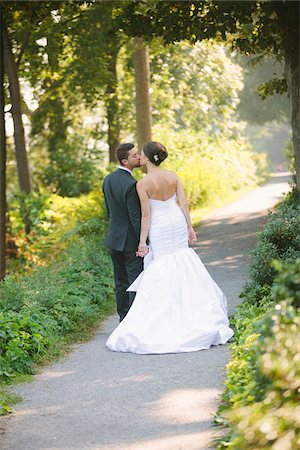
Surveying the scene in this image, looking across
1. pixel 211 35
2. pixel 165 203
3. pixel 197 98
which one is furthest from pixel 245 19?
pixel 197 98

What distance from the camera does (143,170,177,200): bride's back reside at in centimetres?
940

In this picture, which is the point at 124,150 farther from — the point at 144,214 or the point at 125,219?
the point at 144,214

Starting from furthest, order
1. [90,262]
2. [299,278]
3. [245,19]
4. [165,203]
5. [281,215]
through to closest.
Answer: [245,19] < [90,262] < [281,215] < [165,203] < [299,278]

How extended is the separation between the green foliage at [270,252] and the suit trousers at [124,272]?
1.29 m

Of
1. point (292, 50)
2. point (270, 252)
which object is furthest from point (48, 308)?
point (292, 50)

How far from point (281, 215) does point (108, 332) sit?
273 cm

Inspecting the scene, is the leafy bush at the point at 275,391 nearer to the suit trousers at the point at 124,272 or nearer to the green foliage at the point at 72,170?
the suit trousers at the point at 124,272

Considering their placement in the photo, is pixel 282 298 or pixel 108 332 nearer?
pixel 282 298

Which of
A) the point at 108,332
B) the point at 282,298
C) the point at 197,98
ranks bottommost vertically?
the point at 108,332

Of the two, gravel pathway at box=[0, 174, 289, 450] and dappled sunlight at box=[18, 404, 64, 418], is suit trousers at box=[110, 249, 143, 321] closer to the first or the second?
gravel pathway at box=[0, 174, 289, 450]

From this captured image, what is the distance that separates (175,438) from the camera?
19.2 ft

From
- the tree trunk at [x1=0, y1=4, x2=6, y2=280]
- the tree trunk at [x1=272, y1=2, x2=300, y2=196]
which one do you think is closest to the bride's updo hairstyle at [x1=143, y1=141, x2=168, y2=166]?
the tree trunk at [x1=0, y1=4, x2=6, y2=280]

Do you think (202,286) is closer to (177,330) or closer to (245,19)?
(177,330)

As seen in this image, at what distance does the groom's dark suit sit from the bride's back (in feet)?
1.49
